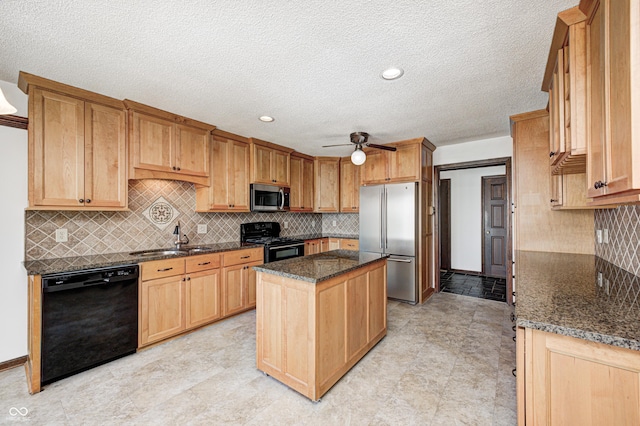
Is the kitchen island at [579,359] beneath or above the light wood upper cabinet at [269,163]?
beneath

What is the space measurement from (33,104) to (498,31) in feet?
11.4

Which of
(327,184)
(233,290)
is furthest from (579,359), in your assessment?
(327,184)

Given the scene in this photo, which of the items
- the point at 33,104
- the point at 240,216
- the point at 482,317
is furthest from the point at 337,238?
the point at 33,104

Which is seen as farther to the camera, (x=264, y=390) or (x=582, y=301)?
(x=264, y=390)

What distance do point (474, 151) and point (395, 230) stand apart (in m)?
1.68

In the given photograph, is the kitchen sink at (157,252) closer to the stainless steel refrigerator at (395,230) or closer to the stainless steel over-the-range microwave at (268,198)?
the stainless steel over-the-range microwave at (268,198)

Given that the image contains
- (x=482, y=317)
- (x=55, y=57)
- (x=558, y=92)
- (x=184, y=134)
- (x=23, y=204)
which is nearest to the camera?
(x=558, y=92)

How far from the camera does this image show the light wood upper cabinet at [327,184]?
5.22 metres

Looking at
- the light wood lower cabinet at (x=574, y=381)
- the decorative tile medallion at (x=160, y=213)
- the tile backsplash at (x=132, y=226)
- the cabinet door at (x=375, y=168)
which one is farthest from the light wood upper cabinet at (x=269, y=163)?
the light wood lower cabinet at (x=574, y=381)

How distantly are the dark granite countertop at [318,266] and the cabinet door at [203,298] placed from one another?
1243 mm

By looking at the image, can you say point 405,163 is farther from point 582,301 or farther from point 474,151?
point 582,301

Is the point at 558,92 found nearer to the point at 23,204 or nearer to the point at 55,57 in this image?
the point at 55,57

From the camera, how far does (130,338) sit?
2.54m

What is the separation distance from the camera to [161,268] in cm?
275
